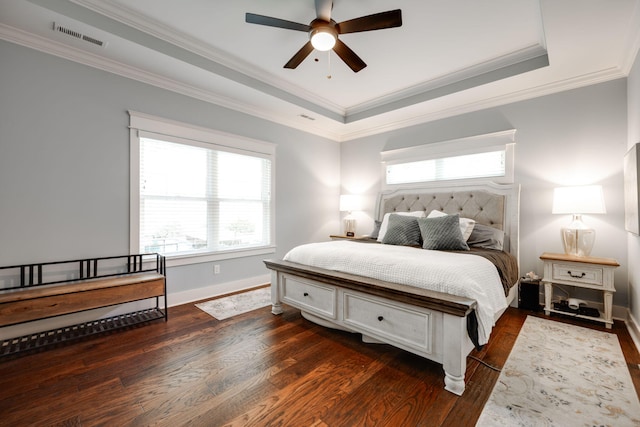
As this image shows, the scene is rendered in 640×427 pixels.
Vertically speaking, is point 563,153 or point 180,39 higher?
point 180,39

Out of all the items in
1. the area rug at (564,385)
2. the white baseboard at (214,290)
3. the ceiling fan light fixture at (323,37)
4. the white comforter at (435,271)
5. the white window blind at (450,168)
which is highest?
the ceiling fan light fixture at (323,37)

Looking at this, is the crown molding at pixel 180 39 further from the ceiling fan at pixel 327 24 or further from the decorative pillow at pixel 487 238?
the decorative pillow at pixel 487 238

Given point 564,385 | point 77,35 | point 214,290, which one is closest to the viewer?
point 564,385

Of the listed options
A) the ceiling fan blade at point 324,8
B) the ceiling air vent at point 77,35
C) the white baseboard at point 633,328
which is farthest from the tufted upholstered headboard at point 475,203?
the ceiling air vent at point 77,35

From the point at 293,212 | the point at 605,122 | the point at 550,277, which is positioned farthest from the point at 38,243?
the point at 605,122

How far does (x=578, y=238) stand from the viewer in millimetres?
2814

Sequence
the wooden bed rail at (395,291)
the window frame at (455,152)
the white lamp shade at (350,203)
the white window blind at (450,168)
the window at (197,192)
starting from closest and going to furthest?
the wooden bed rail at (395,291)
the window at (197,192)
the window frame at (455,152)
the white window blind at (450,168)
the white lamp shade at (350,203)

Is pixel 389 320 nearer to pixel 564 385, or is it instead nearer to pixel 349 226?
pixel 564 385

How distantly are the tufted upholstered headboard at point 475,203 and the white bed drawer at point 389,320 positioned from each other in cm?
213

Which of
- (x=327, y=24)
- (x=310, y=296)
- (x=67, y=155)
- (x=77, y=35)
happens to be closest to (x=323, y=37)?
(x=327, y=24)

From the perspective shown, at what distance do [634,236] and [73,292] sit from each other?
190 inches

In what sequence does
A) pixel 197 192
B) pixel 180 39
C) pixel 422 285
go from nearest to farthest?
pixel 422 285, pixel 180 39, pixel 197 192

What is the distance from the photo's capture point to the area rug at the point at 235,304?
2.98 metres

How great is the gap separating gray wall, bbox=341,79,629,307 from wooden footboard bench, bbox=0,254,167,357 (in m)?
4.19
